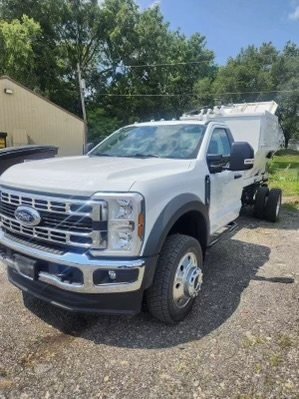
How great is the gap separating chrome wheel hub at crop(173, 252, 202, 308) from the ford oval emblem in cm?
130

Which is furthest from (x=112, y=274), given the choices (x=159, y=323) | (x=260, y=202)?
(x=260, y=202)

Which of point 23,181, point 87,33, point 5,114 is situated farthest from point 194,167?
point 87,33

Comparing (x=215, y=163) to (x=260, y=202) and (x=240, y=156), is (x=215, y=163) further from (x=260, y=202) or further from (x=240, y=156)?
(x=260, y=202)

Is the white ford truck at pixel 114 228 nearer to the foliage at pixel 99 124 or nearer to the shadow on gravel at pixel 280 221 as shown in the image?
the shadow on gravel at pixel 280 221

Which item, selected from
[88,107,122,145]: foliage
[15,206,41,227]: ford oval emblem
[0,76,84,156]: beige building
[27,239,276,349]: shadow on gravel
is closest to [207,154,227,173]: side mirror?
[27,239,276,349]: shadow on gravel

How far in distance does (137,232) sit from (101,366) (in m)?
1.08

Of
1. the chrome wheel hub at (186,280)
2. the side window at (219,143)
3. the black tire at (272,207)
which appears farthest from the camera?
the black tire at (272,207)

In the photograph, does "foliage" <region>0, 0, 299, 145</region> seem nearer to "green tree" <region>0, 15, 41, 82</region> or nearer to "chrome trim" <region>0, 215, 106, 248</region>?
"green tree" <region>0, 15, 41, 82</region>

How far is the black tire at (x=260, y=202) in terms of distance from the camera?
7617mm

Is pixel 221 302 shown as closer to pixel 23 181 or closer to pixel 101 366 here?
pixel 101 366

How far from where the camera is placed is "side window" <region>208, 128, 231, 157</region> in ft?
14.6

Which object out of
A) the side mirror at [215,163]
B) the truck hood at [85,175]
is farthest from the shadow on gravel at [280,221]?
the truck hood at [85,175]

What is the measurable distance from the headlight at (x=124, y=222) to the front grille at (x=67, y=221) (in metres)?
0.05

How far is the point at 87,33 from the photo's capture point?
33.1 meters
